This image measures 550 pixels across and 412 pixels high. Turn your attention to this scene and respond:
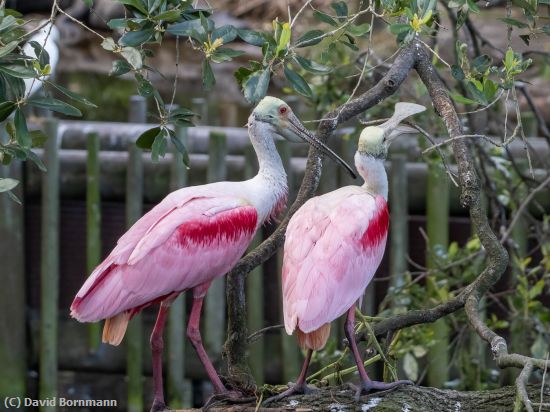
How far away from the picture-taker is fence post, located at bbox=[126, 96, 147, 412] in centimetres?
763

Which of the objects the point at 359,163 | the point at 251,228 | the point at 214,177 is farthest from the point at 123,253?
the point at 214,177

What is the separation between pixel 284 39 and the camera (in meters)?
4.18

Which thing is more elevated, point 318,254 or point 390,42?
point 390,42

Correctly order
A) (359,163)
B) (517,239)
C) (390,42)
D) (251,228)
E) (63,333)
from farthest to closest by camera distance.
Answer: (390,42), (63,333), (517,239), (251,228), (359,163)

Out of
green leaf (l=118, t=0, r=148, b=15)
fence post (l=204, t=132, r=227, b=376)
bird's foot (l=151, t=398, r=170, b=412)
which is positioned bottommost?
bird's foot (l=151, t=398, r=170, b=412)

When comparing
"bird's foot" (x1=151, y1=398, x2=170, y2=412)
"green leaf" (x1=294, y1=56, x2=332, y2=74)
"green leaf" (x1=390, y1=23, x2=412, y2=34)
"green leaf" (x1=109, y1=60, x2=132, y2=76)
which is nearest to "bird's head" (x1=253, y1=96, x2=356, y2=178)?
"green leaf" (x1=294, y1=56, x2=332, y2=74)

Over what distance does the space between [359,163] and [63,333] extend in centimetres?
376

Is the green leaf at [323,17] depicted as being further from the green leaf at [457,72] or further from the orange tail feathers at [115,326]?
the orange tail feathers at [115,326]

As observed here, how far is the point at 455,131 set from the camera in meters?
4.29

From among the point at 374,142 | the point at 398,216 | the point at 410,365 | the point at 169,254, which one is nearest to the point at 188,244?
the point at 169,254

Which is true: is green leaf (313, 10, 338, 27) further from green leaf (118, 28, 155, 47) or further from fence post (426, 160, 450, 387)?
fence post (426, 160, 450, 387)

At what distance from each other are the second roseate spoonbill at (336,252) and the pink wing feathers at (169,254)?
0.42 metres

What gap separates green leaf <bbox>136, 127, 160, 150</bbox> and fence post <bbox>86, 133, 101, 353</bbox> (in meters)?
3.12

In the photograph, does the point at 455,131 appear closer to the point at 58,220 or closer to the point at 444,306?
the point at 444,306
